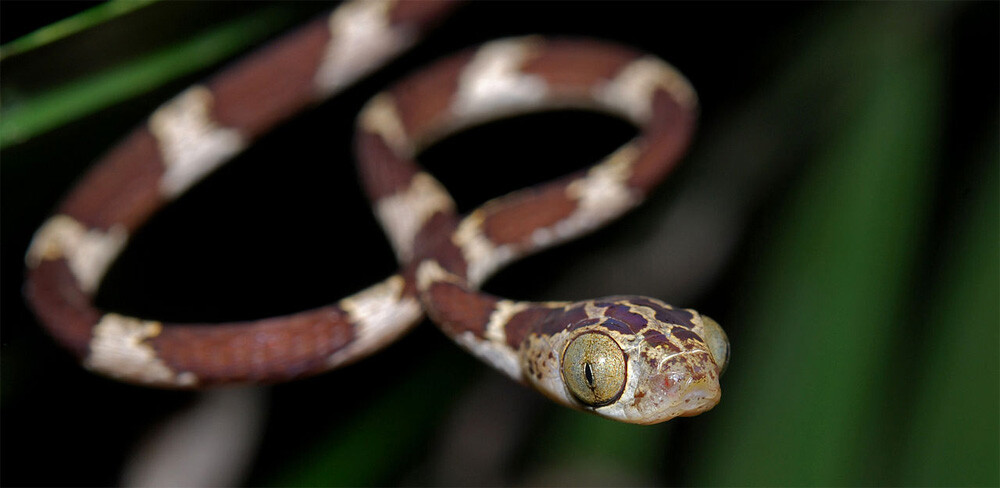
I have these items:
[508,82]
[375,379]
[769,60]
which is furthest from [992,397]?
[508,82]

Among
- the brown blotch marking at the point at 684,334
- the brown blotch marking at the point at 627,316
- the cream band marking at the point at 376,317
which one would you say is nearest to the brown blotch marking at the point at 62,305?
the cream band marking at the point at 376,317

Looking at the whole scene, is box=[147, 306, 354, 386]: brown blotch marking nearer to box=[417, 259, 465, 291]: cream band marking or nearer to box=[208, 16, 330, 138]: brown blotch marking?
box=[417, 259, 465, 291]: cream band marking

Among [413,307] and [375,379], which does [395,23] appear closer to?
[413,307]

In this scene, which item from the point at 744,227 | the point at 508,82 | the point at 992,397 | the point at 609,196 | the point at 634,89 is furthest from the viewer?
the point at 508,82

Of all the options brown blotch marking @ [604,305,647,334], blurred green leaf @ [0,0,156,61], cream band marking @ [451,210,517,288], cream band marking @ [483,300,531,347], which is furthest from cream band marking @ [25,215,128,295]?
brown blotch marking @ [604,305,647,334]

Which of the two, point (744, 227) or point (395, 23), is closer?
point (744, 227)

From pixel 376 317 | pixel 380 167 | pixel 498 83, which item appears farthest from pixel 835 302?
pixel 498 83

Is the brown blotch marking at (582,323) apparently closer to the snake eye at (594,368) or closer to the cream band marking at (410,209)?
the snake eye at (594,368)
